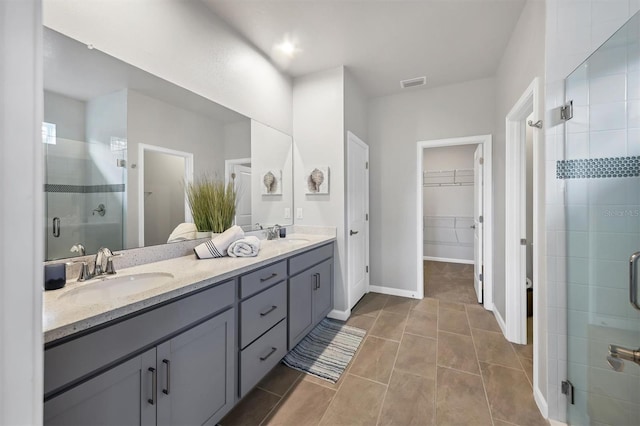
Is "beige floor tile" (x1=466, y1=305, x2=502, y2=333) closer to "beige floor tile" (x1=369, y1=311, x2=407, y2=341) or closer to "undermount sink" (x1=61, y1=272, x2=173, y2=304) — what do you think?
"beige floor tile" (x1=369, y1=311, x2=407, y2=341)

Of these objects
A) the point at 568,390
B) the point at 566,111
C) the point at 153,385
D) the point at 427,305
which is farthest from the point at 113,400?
the point at 427,305

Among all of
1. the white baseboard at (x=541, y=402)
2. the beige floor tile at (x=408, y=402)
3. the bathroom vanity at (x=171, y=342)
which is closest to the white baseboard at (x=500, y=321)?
the white baseboard at (x=541, y=402)

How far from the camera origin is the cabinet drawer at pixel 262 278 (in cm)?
151

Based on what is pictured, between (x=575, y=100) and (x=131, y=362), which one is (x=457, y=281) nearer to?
(x=575, y=100)

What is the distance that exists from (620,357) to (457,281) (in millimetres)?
2917

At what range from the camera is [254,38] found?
2297 millimetres

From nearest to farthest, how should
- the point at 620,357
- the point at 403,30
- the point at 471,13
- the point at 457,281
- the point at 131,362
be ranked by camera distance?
the point at 131,362
the point at 620,357
the point at 471,13
the point at 403,30
the point at 457,281

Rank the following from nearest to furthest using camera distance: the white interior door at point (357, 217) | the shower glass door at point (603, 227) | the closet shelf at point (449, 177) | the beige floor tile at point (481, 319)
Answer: the shower glass door at point (603, 227) → the beige floor tile at point (481, 319) → the white interior door at point (357, 217) → the closet shelf at point (449, 177)

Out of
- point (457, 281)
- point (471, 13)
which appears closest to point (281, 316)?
point (471, 13)

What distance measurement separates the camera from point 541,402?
156cm

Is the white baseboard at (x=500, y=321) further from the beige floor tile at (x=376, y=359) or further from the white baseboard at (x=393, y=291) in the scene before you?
A: the beige floor tile at (x=376, y=359)

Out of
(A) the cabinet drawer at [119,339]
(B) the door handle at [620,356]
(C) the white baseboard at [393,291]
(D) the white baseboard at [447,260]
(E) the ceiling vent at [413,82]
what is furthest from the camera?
(D) the white baseboard at [447,260]

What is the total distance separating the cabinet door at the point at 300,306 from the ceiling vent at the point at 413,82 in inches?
98.6

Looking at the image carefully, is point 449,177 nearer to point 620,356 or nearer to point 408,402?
point 620,356
